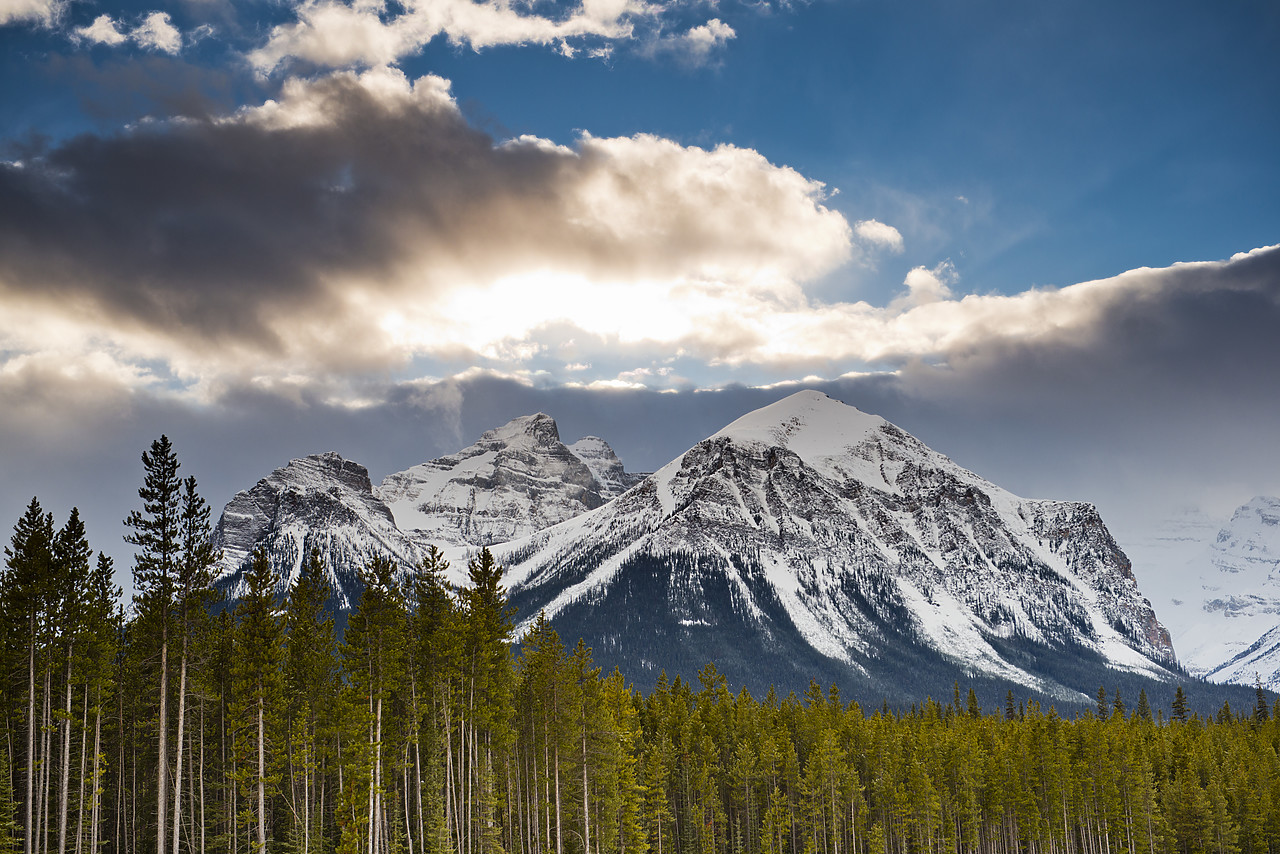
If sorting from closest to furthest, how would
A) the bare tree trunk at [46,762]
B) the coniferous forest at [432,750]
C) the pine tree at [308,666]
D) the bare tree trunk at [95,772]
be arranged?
the coniferous forest at [432,750], the bare tree trunk at [46,762], the bare tree trunk at [95,772], the pine tree at [308,666]

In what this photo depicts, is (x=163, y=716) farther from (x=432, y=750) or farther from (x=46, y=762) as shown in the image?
(x=432, y=750)

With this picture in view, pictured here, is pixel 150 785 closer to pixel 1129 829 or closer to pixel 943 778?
pixel 943 778

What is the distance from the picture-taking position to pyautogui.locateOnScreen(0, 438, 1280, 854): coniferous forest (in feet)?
139

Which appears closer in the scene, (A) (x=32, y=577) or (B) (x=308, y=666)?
(A) (x=32, y=577)

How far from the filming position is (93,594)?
4659 cm

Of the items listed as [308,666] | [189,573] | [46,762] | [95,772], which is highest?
[189,573]

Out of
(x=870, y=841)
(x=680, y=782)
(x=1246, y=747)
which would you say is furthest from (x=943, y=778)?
(x=1246, y=747)

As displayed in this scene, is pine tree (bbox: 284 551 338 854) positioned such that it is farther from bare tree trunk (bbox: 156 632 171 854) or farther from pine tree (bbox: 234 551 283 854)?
bare tree trunk (bbox: 156 632 171 854)

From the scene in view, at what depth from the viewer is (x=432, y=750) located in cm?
5875

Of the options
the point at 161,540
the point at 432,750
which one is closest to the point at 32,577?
the point at 161,540

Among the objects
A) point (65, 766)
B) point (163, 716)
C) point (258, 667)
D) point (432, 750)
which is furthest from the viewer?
point (432, 750)

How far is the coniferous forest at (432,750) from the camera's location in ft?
139

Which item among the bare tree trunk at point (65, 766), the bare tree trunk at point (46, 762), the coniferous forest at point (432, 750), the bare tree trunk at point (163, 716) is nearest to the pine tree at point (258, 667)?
the coniferous forest at point (432, 750)

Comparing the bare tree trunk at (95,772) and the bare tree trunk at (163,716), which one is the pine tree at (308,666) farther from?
the bare tree trunk at (95,772)
